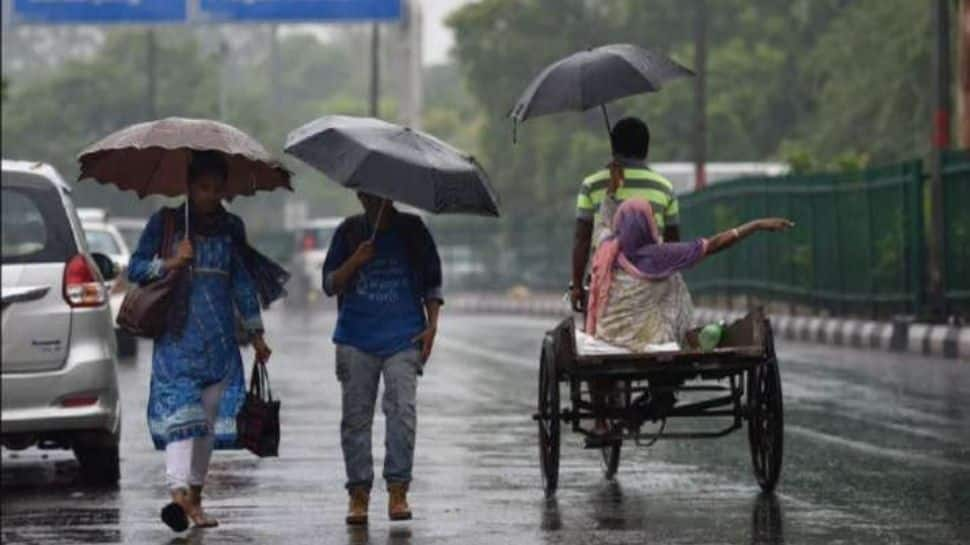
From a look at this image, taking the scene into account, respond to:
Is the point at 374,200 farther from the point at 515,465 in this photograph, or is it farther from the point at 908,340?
the point at 908,340

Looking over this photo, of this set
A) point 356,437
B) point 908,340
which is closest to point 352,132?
point 356,437

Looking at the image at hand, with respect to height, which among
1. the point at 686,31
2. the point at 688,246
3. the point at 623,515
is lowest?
the point at 623,515

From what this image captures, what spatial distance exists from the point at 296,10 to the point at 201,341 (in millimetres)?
31634

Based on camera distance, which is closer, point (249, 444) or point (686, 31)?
point (249, 444)

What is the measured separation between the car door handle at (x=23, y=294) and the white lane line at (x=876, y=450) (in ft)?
15.0

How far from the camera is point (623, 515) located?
1155 centimetres

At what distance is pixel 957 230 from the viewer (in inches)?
1057

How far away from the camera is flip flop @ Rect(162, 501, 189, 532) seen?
10.8m

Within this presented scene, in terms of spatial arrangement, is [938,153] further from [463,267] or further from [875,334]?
[463,267]

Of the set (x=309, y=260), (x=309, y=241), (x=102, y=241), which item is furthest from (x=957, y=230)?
(x=309, y=241)

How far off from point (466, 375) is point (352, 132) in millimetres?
12950

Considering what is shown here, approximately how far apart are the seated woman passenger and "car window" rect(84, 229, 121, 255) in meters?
16.9

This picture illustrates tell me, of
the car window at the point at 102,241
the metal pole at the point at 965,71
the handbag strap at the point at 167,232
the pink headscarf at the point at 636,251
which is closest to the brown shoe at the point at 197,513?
the handbag strap at the point at 167,232

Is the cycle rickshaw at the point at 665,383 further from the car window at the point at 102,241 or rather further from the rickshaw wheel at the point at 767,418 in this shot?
the car window at the point at 102,241
